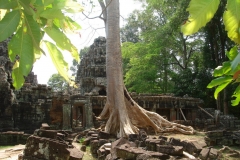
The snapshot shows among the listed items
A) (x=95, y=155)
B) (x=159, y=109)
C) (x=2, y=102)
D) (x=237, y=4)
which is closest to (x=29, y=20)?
(x=237, y=4)

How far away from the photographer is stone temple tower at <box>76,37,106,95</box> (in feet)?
70.6

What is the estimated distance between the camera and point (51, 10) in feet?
3.09

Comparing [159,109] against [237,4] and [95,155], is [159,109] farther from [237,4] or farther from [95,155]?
[237,4]

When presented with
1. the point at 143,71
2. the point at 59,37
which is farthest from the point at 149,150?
the point at 143,71

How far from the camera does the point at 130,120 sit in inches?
423

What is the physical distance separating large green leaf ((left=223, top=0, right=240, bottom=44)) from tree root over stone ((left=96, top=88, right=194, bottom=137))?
838 cm

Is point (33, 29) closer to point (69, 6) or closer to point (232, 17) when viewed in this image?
point (69, 6)

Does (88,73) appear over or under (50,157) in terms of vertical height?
over

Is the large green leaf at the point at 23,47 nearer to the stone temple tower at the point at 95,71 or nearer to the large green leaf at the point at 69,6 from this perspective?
the large green leaf at the point at 69,6

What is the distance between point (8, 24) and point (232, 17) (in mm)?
749

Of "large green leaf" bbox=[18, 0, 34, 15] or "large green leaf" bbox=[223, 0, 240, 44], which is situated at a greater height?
"large green leaf" bbox=[18, 0, 34, 15]

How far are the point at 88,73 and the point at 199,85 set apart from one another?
9.32 m

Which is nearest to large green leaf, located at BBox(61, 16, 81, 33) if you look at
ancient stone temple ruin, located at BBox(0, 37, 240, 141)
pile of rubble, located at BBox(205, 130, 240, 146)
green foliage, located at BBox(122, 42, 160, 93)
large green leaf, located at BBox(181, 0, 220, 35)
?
large green leaf, located at BBox(181, 0, 220, 35)

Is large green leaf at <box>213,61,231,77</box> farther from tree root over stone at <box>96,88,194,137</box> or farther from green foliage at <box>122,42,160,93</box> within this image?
green foliage at <box>122,42,160,93</box>
